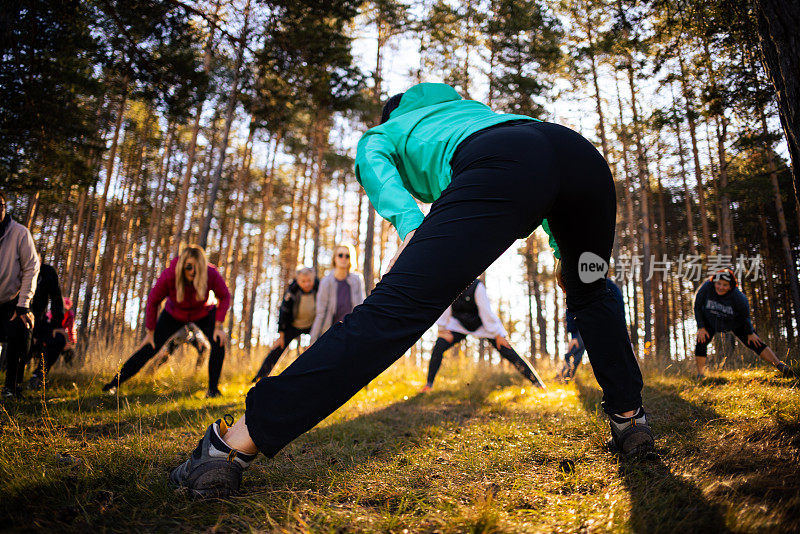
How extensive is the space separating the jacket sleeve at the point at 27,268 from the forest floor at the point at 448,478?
1.16 m

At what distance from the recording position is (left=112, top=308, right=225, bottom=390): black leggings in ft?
15.7

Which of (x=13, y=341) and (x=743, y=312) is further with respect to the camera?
(x=743, y=312)

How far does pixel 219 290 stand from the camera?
5102 mm

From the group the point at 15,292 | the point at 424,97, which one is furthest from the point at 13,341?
the point at 424,97

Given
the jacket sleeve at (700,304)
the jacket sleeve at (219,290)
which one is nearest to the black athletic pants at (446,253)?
the jacket sleeve at (219,290)

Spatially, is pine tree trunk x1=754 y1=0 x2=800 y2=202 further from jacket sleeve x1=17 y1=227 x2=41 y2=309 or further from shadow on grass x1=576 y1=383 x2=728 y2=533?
jacket sleeve x1=17 y1=227 x2=41 y2=309

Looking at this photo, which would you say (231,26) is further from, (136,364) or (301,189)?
(301,189)

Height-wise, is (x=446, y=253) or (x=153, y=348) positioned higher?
(x=446, y=253)

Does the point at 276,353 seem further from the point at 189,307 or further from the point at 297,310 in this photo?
the point at 189,307

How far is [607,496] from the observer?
4.92 ft

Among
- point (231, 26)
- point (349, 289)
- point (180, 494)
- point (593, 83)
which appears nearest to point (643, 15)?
point (349, 289)

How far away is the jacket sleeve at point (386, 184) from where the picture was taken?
5.17ft

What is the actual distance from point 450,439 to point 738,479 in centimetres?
152

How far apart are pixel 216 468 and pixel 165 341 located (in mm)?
4049
